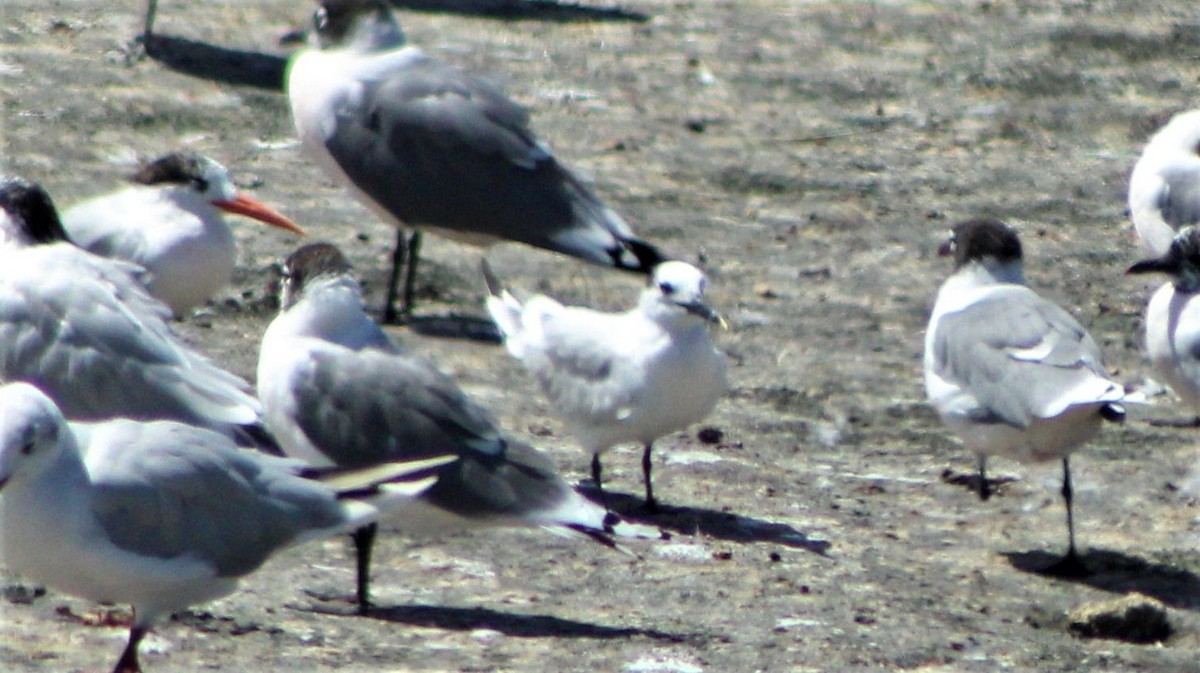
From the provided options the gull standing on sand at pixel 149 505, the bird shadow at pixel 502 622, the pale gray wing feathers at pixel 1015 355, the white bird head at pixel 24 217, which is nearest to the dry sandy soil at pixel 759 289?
the bird shadow at pixel 502 622

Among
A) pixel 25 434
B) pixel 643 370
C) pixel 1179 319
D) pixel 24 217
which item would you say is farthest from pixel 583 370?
pixel 25 434

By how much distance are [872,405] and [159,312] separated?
8.31 feet

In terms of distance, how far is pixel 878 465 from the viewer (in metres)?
6.96

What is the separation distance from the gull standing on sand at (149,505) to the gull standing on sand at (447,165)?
331 centimetres

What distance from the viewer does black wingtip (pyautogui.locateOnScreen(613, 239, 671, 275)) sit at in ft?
26.0

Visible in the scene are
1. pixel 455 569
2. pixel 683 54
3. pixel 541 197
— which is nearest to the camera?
pixel 455 569

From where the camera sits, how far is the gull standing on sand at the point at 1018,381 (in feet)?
19.7

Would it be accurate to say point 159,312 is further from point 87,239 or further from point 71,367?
point 87,239

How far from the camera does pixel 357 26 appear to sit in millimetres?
8680

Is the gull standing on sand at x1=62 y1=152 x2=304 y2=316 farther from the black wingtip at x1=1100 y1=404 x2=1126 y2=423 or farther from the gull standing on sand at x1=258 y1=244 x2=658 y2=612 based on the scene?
the black wingtip at x1=1100 y1=404 x2=1126 y2=423

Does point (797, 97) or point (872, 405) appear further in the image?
point (797, 97)

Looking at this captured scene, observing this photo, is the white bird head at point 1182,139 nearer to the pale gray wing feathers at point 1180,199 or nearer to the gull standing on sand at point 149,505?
the pale gray wing feathers at point 1180,199

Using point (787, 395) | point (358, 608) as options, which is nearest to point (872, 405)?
point (787, 395)

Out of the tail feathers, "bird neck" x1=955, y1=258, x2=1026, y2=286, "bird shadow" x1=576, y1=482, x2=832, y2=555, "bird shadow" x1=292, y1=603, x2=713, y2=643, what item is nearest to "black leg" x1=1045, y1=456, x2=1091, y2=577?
"bird shadow" x1=576, y1=482, x2=832, y2=555
